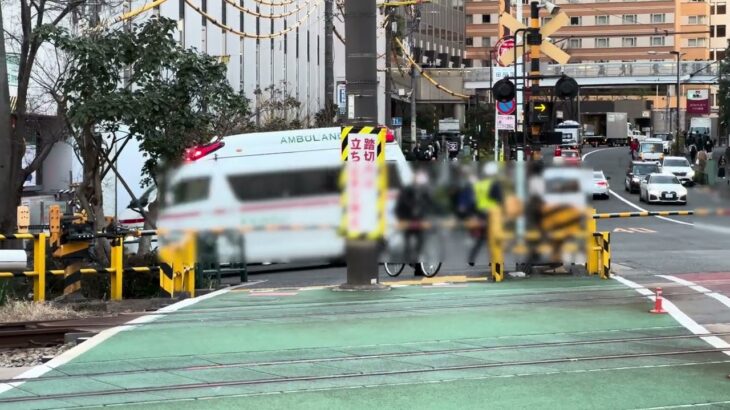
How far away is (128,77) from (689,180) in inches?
1469

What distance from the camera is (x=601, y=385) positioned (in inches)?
345

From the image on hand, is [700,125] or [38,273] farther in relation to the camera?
[700,125]

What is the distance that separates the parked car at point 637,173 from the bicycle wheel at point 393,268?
32688 millimetres

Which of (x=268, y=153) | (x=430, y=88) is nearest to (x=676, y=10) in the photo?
(x=430, y=88)

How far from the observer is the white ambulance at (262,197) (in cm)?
1661

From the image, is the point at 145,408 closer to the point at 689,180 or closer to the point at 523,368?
the point at 523,368

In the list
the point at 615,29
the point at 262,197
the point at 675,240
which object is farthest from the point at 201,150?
the point at 615,29

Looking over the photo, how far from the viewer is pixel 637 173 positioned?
164 feet

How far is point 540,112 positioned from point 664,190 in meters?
22.3

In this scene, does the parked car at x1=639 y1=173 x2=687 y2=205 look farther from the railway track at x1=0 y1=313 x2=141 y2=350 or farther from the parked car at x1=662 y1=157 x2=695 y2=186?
the railway track at x1=0 y1=313 x2=141 y2=350

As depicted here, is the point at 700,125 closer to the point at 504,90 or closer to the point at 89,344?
the point at 504,90

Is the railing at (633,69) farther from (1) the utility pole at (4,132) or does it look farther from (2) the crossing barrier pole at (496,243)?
(1) the utility pole at (4,132)

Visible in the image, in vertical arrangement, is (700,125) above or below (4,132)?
above

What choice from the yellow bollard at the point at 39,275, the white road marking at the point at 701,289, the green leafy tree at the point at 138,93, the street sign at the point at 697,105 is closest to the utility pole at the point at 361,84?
the green leafy tree at the point at 138,93
